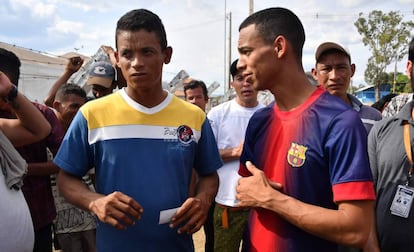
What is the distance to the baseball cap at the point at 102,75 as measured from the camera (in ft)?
11.2

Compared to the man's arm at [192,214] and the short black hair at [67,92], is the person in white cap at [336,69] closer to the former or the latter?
the man's arm at [192,214]

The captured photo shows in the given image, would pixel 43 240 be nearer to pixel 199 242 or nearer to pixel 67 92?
A: pixel 67 92

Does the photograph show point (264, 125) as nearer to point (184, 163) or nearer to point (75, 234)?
point (184, 163)

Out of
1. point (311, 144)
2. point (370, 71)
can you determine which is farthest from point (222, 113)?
point (370, 71)

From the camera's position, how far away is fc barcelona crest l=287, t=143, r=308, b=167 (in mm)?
1608

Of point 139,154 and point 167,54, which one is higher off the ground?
point 167,54

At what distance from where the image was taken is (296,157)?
1630 mm

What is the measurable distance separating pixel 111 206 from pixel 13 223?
65cm

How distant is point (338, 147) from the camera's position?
1509mm

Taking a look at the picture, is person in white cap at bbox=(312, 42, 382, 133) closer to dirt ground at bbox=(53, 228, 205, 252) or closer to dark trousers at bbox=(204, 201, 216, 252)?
dark trousers at bbox=(204, 201, 216, 252)

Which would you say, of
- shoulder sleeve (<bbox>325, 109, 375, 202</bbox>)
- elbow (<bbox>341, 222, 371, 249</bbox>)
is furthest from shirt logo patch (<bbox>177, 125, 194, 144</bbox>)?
elbow (<bbox>341, 222, 371, 249</bbox>)

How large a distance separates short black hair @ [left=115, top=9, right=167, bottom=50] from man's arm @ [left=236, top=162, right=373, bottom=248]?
40.3 inches

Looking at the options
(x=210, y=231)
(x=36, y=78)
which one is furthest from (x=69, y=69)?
(x=36, y=78)

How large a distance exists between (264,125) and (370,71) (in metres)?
31.3
